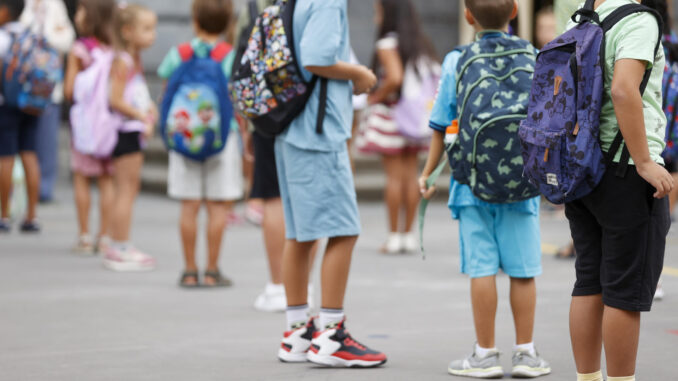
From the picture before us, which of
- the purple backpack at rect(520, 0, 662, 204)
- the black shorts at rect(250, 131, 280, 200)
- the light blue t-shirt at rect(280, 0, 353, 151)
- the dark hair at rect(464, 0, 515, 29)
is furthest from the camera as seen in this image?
the black shorts at rect(250, 131, 280, 200)

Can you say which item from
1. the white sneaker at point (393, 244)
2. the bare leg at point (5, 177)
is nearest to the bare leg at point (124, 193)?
the bare leg at point (5, 177)

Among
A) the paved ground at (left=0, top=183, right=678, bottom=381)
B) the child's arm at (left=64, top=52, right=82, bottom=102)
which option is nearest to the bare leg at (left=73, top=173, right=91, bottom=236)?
the paved ground at (left=0, top=183, right=678, bottom=381)

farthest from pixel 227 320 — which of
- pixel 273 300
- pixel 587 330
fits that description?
pixel 587 330

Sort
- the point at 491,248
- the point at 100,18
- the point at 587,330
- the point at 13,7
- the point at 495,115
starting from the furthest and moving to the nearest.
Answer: the point at 13,7 → the point at 100,18 → the point at 491,248 → the point at 495,115 → the point at 587,330

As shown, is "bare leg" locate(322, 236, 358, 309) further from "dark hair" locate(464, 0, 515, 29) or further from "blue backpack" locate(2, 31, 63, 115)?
"blue backpack" locate(2, 31, 63, 115)

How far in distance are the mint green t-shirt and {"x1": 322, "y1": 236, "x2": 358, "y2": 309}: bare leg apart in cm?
150

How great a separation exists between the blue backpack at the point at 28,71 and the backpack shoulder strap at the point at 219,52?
9.25ft

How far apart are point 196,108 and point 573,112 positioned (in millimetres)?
3621

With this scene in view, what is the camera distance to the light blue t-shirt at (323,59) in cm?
475

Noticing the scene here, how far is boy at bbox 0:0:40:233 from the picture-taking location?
9.47 m

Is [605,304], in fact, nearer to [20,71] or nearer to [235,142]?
[235,142]

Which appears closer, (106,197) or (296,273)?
(296,273)

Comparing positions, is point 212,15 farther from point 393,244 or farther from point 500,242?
point 500,242

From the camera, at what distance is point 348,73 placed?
190 inches
